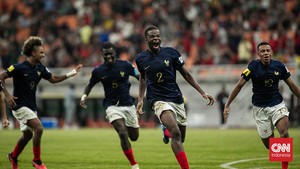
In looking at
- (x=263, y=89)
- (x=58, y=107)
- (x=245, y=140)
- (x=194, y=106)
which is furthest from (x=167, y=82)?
(x=58, y=107)

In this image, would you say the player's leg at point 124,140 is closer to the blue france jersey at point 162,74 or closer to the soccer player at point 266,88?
the blue france jersey at point 162,74

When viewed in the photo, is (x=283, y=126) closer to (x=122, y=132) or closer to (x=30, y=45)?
(x=122, y=132)

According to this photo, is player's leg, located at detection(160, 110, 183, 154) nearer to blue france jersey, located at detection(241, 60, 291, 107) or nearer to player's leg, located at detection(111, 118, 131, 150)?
player's leg, located at detection(111, 118, 131, 150)

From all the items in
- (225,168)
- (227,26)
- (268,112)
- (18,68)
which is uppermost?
(227,26)

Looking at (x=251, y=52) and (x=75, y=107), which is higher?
(x=251, y=52)

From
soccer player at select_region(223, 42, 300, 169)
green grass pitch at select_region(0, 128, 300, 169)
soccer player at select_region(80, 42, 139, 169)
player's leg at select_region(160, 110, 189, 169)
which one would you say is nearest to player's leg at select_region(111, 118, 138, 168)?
soccer player at select_region(80, 42, 139, 169)

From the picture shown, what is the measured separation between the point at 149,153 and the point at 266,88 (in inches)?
215

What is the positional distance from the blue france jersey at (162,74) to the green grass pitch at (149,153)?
203cm

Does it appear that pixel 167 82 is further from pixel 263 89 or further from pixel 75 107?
pixel 75 107

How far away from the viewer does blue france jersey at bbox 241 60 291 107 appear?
1307 centimetres

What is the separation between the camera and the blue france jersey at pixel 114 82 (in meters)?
14.6

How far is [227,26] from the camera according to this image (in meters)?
31.6

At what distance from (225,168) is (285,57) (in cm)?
1644

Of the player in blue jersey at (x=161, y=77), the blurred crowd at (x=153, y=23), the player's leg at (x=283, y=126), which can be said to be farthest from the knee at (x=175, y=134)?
the blurred crowd at (x=153, y=23)
